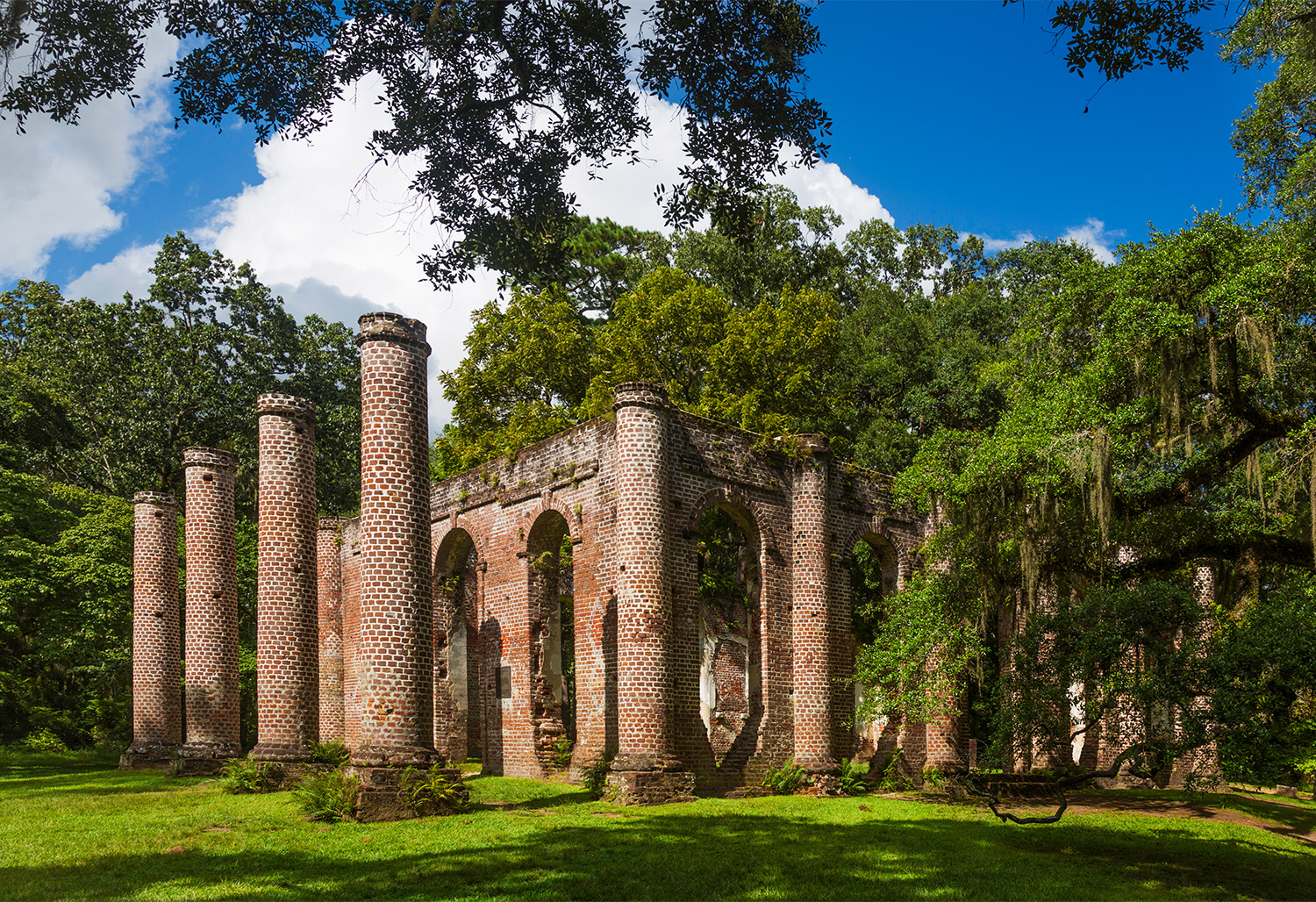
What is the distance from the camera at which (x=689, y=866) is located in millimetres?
10102

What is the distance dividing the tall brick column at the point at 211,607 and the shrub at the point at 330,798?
8.39 metres

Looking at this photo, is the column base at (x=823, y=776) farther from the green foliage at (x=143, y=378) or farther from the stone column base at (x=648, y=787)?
the green foliage at (x=143, y=378)

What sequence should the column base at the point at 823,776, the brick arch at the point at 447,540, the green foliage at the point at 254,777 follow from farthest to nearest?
the brick arch at the point at 447,540, the column base at the point at 823,776, the green foliage at the point at 254,777

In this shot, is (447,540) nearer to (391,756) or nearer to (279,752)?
(279,752)

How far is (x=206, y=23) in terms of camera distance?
8148 mm

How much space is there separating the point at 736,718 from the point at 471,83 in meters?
18.4

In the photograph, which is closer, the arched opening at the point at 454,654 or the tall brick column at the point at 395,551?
the tall brick column at the point at 395,551

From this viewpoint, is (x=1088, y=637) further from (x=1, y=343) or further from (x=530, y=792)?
(x=1, y=343)

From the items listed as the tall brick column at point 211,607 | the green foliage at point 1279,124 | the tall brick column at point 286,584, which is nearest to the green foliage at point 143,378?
the tall brick column at point 211,607

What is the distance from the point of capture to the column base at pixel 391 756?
43.5 feet

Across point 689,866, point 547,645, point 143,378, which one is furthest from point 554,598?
point 143,378

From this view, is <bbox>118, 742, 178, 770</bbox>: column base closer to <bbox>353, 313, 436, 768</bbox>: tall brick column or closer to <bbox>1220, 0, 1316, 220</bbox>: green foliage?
<bbox>353, 313, 436, 768</bbox>: tall brick column

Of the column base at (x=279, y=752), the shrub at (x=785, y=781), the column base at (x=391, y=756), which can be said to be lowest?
the shrub at (x=785, y=781)

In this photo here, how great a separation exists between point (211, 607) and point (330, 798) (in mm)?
9979
